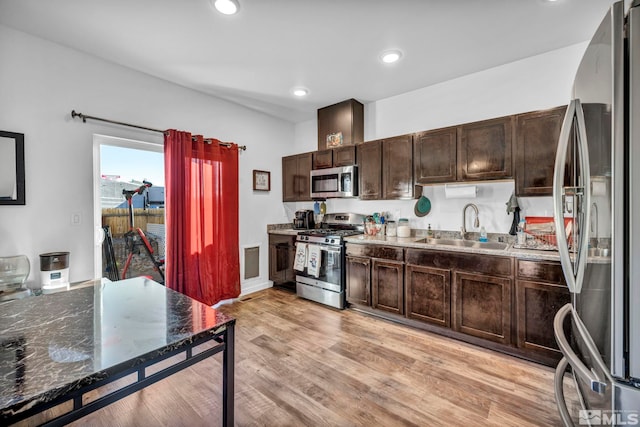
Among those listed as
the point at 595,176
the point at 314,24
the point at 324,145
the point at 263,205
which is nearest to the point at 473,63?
the point at 314,24

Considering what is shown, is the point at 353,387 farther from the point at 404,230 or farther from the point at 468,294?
the point at 404,230

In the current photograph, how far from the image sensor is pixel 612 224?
844mm

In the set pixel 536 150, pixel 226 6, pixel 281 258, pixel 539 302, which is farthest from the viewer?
pixel 281 258

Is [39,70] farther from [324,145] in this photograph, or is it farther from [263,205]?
[324,145]

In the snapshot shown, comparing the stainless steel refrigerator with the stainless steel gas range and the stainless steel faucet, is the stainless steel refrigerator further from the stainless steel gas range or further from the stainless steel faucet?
the stainless steel gas range

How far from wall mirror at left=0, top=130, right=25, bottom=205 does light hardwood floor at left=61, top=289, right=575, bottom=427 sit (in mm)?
1753

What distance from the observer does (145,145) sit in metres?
2.96

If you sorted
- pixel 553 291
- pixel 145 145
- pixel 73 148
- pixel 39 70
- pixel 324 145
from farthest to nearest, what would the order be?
pixel 324 145, pixel 145 145, pixel 73 148, pixel 39 70, pixel 553 291

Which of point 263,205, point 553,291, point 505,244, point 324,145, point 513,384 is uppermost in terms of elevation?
point 324,145

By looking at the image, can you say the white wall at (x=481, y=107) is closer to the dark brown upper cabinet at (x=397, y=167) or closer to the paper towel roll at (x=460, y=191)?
the paper towel roll at (x=460, y=191)

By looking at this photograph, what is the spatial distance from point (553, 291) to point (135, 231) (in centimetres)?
390

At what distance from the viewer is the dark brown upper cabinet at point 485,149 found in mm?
2520

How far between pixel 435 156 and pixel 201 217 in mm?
2724

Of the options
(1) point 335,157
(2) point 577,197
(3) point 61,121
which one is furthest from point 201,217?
(2) point 577,197
